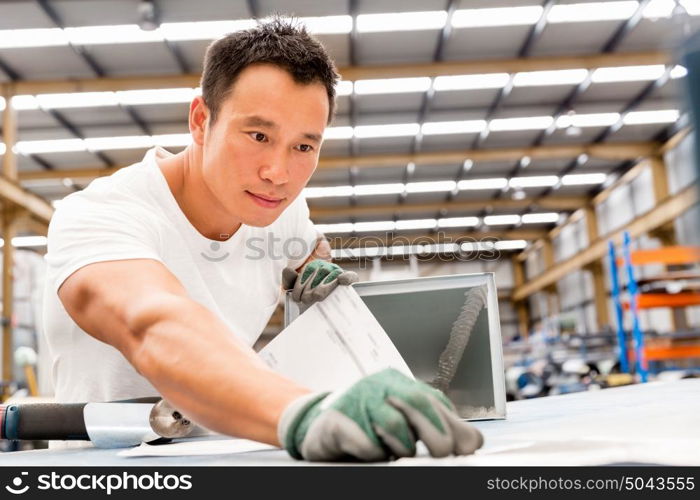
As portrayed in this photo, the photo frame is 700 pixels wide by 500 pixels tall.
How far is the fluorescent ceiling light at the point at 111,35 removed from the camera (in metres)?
7.87

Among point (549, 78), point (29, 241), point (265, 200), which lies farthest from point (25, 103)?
point (265, 200)

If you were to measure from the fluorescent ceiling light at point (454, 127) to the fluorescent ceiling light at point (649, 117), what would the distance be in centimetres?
249

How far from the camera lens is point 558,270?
17.7m

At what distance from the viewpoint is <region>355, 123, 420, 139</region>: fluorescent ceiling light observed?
1117 centimetres

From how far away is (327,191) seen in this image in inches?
567

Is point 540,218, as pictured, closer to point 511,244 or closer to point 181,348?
point 511,244

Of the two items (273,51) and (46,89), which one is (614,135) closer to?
(46,89)

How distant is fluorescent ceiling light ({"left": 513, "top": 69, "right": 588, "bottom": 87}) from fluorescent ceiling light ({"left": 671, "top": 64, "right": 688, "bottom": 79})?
30.1ft

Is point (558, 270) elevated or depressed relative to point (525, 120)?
depressed

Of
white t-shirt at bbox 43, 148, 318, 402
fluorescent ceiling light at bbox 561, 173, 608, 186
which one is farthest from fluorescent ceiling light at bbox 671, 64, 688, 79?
fluorescent ceiling light at bbox 561, 173, 608, 186

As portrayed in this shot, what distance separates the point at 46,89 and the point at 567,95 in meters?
7.60

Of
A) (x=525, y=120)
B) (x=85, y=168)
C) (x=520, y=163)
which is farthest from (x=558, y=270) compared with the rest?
(x=85, y=168)

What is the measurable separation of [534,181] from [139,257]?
47.4 feet

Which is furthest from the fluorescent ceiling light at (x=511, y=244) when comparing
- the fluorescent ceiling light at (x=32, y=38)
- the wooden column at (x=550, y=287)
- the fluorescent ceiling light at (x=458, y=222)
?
the fluorescent ceiling light at (x=32, y=38)
